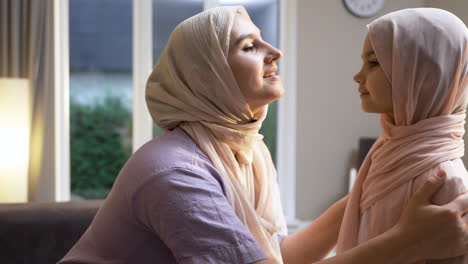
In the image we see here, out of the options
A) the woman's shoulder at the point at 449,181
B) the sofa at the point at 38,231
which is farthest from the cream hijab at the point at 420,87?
the sofa at the point at 38,231

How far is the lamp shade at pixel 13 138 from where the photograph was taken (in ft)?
11.0

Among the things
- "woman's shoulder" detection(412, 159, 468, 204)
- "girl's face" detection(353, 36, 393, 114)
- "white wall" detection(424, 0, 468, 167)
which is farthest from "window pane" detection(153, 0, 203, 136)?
"woman's shoulder" detection(412, 159, 468, 204)

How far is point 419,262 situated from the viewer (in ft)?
3.34

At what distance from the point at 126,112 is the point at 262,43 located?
330 cm

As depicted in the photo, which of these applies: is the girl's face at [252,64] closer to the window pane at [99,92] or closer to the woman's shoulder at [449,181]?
the woman's shoulder at [449,181]

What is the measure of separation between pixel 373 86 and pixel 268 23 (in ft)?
12.0

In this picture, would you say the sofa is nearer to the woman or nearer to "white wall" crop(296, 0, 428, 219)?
the woman

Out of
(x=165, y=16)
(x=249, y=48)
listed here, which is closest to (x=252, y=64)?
(x=249, y=48)

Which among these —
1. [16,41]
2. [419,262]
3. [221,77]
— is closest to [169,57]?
[221,77]

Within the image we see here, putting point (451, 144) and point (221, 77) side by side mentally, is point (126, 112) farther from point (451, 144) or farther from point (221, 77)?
point (451, 144)

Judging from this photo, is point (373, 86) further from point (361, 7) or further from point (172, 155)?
point (361, 7)

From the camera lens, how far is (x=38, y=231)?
1.86 meters

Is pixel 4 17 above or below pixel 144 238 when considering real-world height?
above

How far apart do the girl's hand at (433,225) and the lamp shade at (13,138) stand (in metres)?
3.02
